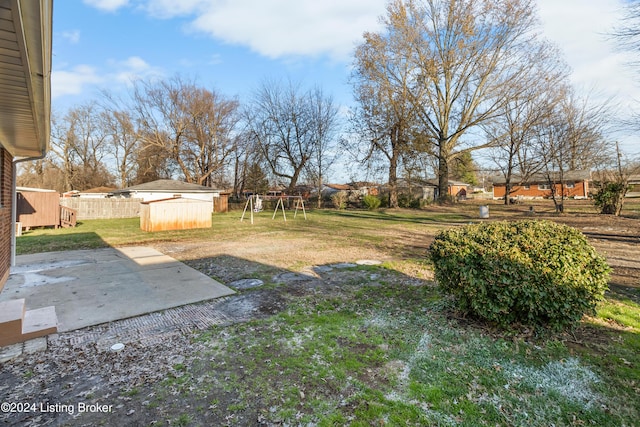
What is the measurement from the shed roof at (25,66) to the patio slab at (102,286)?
2263mm

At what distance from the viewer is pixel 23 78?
7.80ft

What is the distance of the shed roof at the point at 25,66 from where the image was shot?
1561mm

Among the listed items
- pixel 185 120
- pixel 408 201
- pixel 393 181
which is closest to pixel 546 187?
pixel 408 201

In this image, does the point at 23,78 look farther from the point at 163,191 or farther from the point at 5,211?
the point at 163,191

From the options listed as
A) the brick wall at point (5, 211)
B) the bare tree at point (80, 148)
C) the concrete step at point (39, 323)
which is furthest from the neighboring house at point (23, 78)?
the bare tree at point (80, 148)

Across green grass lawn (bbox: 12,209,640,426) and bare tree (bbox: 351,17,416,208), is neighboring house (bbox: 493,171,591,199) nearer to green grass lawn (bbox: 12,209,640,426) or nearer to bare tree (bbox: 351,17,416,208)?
bare tree (bbox: 351,17,416,208)

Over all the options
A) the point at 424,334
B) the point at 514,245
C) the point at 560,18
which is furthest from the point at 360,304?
the point at 560,18

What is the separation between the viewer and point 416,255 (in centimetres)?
722

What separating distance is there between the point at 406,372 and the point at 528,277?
4.90 feet

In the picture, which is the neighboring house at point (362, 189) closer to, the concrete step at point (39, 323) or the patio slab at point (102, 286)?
the patio slab at point (102, 286)

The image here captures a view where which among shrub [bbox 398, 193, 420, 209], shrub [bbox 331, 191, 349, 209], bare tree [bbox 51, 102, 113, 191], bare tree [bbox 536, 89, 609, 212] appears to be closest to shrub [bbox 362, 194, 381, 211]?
shrub [bbox 398, 193, 420, 209]

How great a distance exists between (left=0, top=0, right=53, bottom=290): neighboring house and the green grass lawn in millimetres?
2406

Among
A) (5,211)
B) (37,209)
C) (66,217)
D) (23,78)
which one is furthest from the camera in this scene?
(66,217)

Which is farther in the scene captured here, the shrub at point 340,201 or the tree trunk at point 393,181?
the shrub at point 340,201
